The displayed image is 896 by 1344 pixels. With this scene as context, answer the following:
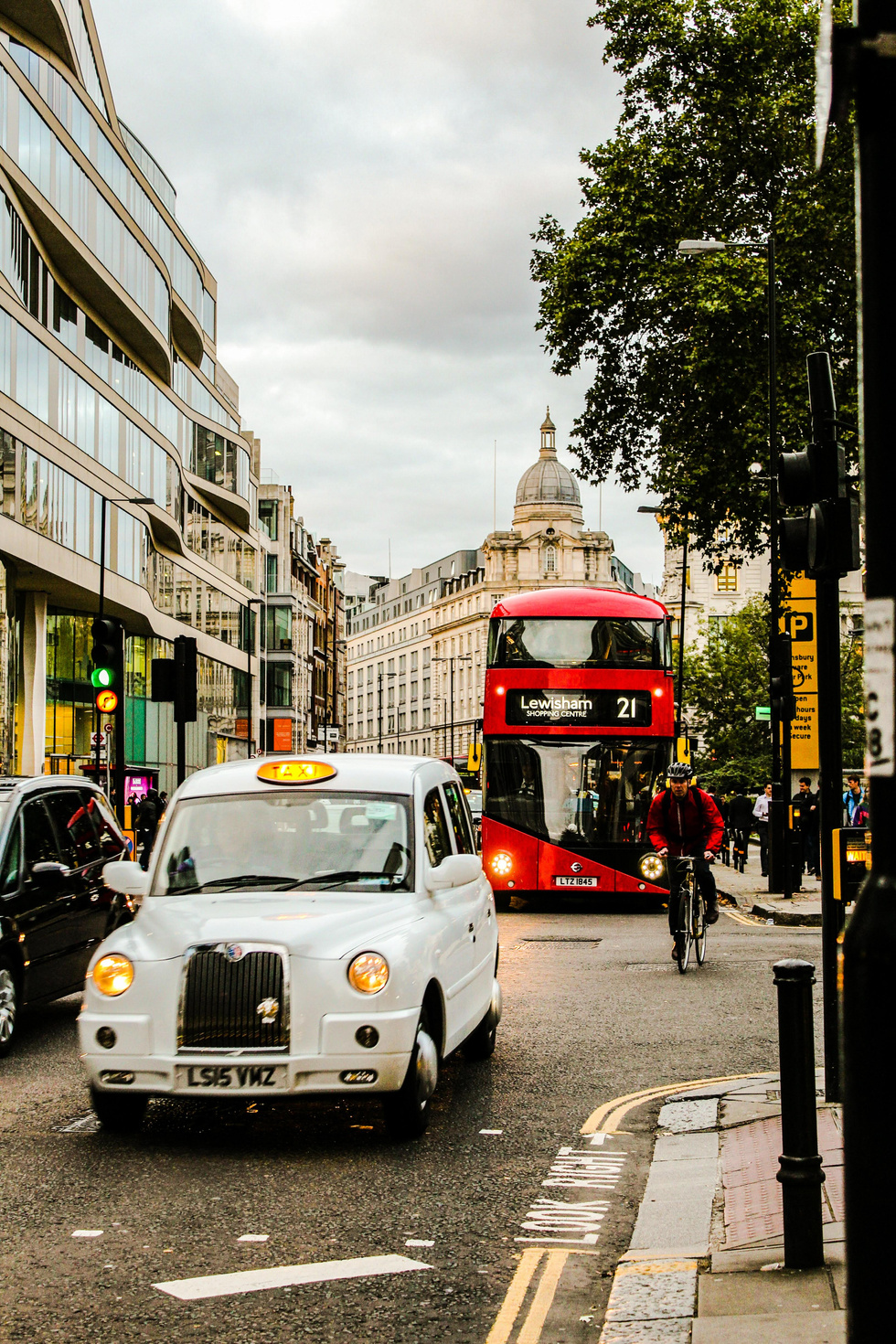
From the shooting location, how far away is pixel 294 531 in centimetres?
10106

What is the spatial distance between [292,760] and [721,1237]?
12.1ft

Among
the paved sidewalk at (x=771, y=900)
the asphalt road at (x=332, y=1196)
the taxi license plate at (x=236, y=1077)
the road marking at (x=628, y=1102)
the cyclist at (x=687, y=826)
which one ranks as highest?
the cyclist at (x=687, y=826)

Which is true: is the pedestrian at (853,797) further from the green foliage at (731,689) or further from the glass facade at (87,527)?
the green foliage at (731,689)

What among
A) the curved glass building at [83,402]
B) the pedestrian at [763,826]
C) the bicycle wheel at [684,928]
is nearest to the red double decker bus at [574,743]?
the bicycle wheel at [684,928]

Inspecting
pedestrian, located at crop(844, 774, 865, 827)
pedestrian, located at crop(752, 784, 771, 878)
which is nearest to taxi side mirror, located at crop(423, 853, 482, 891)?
pedestrian, located at crop(844, 774, 865, 827)

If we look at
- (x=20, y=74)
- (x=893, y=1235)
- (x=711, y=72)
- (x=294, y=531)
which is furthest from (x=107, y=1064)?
(x=294, y=531)

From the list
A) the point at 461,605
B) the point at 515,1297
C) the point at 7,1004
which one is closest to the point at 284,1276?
the point at 515,1297

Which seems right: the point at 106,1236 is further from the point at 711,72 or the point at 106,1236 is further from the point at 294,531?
the point at 294,531

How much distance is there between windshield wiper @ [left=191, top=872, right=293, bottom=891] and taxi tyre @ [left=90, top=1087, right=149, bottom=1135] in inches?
42.1

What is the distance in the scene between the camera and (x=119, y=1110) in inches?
271

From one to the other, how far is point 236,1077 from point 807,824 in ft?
75.1

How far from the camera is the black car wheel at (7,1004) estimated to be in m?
9.03

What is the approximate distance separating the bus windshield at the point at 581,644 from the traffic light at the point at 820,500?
1377 cm

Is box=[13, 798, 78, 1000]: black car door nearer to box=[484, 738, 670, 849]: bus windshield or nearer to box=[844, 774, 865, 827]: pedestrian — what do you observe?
box=[484, 738, 670, 849]: bus windshield
